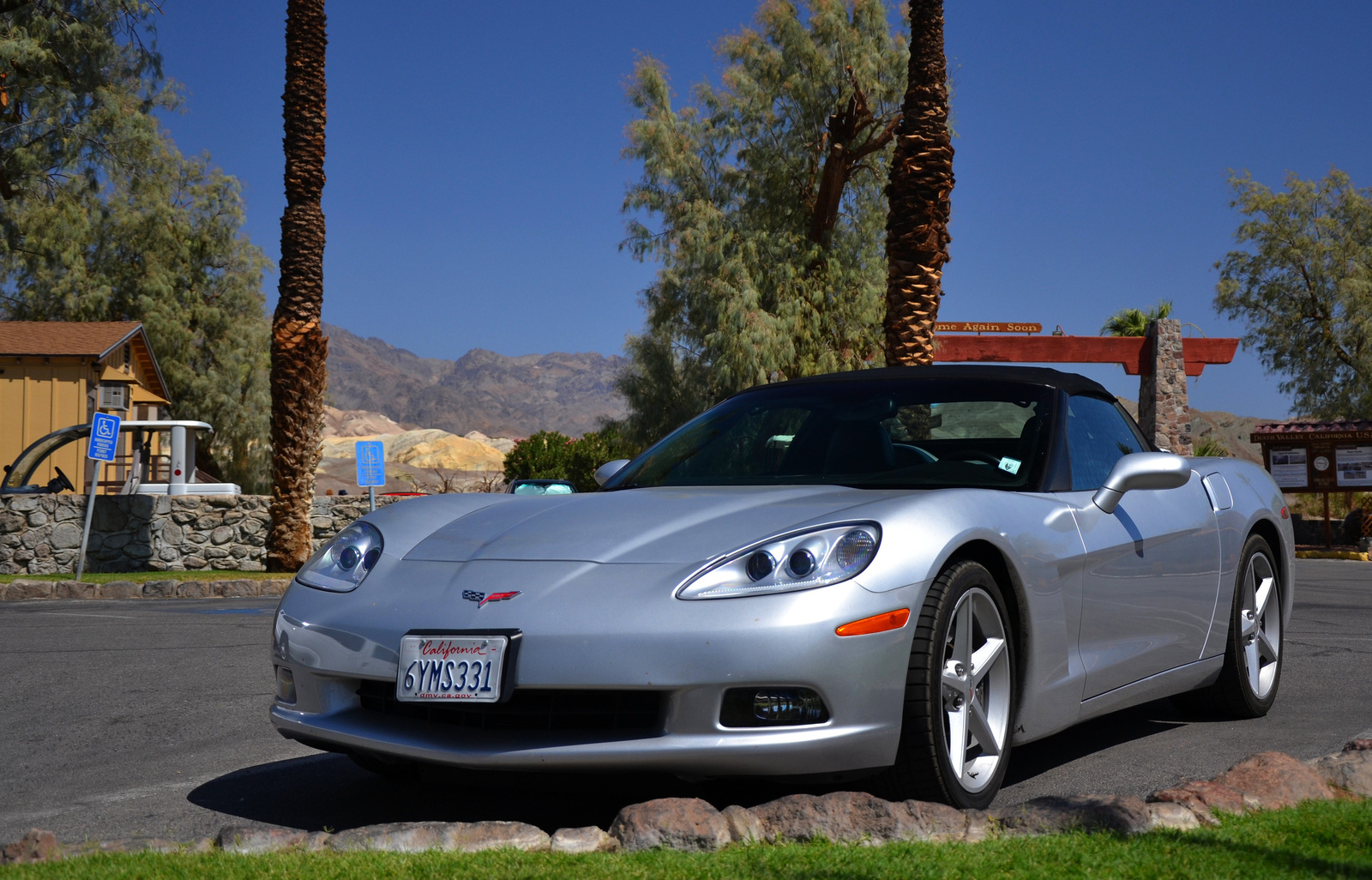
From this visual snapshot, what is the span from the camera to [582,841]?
2.99 meters

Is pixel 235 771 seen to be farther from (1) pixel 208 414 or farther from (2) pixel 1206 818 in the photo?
(1) pixel 208 414

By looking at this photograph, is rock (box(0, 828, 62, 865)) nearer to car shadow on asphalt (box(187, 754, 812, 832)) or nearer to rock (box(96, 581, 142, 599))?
car shadow on asphalt (box(187, 754, 812, 832))

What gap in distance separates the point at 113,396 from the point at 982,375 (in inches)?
1129

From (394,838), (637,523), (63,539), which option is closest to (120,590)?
(63,539)

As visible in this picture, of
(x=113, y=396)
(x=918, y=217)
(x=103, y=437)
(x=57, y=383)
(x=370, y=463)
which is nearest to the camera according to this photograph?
(x=918, y=217)

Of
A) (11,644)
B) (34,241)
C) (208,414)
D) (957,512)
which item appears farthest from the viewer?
(208,414)

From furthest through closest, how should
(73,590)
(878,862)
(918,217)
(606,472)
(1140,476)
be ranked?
(73,590) < (918,217) < (606,472) < (1140,476) < (878,862)

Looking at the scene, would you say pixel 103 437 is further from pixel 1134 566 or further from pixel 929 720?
pixel 929 720

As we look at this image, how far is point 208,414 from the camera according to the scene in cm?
3775

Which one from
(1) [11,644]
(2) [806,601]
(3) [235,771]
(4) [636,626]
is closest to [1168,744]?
(2) [806,601]

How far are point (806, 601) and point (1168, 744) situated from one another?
232 centimetres

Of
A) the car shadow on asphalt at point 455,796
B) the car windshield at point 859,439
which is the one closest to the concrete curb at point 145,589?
the car windshield at point 859,439

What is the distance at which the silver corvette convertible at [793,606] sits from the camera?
10.3 ft

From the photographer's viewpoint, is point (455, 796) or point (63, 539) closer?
point (455, 796)
